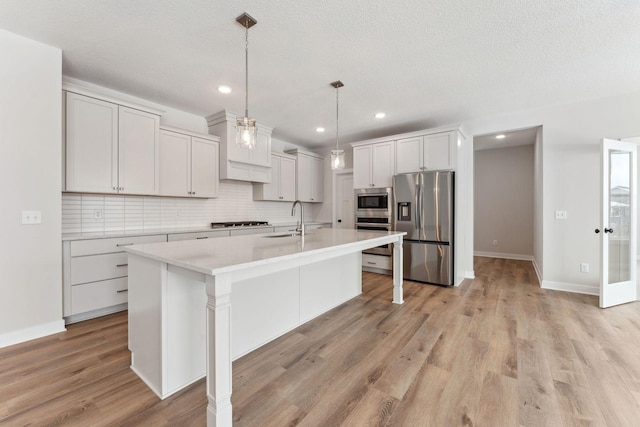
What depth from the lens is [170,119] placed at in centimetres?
385

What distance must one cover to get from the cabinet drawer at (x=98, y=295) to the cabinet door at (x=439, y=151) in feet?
14.1

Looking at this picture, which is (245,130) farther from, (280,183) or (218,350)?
(280,183)

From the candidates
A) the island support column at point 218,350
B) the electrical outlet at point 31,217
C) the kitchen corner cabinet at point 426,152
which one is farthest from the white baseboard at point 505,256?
the electrical outlet at point 31,217

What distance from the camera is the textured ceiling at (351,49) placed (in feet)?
6.47

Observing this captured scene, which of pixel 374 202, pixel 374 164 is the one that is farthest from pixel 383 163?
pixel 374 202

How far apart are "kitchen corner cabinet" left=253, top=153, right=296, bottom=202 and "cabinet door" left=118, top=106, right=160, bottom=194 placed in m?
1.78

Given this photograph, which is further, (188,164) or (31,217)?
(188,164)

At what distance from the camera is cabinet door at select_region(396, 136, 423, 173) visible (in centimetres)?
429

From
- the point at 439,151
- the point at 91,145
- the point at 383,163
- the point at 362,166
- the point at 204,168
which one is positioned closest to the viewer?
the point at 91,145

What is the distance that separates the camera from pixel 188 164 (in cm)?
378

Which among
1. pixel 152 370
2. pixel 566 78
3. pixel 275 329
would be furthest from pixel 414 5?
pixel 152 370

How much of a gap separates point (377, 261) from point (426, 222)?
3.68 ft

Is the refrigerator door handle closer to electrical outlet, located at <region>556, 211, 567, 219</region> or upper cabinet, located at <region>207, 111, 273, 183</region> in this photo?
electrical outlet, located at <region>556, 211, 567, 219</region>

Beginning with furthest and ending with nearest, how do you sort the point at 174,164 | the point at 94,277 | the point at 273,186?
the point at 273,186, the point at 174,164, the point at 94,277
